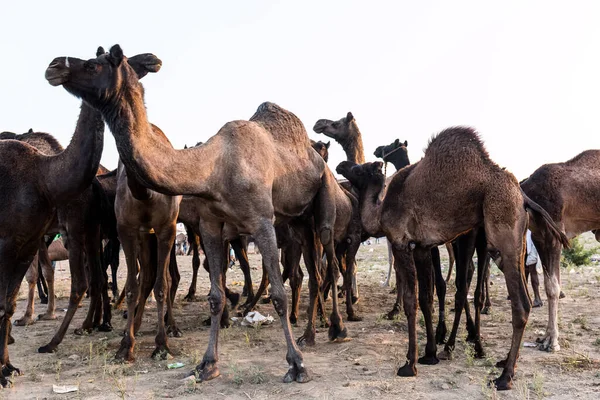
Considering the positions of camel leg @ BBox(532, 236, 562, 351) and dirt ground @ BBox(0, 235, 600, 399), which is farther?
camel leg @ BBox(532, 236, 562, 351)

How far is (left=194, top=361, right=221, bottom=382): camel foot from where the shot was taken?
5.68 meters

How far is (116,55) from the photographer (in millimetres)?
4977

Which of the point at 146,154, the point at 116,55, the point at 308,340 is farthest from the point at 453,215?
the point at 116,55

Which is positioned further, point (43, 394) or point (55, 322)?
point (55, 322)

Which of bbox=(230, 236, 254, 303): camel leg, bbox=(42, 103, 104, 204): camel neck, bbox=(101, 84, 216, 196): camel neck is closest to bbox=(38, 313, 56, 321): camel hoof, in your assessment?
bbox=(230, 236, 254, 303): camel leg

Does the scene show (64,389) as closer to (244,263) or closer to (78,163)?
(78,163)

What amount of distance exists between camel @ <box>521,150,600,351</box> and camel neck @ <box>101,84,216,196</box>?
4.76m

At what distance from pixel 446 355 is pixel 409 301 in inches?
37.4

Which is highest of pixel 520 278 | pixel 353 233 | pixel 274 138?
pixel 274 138

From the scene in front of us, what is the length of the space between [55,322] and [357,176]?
5.80 m

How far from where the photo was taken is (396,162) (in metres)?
11.0

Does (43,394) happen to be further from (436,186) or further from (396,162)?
(396,162)

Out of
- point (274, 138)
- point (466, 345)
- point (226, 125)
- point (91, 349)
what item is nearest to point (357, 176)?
point (274, 138)

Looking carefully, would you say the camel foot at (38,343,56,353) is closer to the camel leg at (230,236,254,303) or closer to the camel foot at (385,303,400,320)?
the camel leg at (230,236,254,303)
